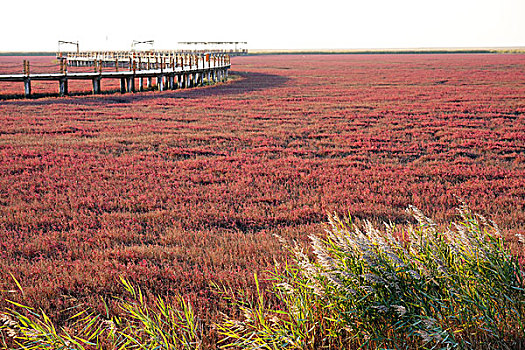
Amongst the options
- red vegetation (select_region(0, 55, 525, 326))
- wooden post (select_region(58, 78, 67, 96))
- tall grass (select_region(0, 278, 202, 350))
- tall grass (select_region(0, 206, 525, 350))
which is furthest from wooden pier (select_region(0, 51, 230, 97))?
tall grass (select_region(0, 206, 525, 350))

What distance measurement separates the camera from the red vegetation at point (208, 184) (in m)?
5.95

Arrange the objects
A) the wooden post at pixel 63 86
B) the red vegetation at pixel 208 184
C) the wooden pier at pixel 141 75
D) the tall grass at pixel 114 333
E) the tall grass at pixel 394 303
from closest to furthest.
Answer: the tall grass at pixel 114 333 → the tall grass at pixel 394 303 → the red vegetation at pixel 208 184 → the wooden pier at pixel 141 75 → the wooden post at pixel 63 86

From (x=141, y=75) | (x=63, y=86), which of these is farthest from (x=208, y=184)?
(x=141, y=75)

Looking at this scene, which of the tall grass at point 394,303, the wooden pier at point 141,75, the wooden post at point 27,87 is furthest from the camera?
the wooden pier at point 141,75

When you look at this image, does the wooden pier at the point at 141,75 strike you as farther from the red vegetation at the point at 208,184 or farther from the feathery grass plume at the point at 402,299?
the feathery grass plume at the point at 402,299

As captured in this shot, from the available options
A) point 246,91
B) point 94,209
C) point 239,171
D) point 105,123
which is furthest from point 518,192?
point 246,91

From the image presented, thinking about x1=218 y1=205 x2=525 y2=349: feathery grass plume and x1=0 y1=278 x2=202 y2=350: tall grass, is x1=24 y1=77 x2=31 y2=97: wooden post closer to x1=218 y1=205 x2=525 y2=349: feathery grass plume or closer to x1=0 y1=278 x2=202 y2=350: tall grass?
x1=0 y1=278 x2=202 y2=350: tall grass

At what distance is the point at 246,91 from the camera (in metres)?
32.7

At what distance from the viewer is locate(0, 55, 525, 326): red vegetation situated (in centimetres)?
595

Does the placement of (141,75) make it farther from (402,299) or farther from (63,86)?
(402,299)

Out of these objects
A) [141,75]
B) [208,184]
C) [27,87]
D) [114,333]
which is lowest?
[208,184]

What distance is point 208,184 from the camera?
1016cm

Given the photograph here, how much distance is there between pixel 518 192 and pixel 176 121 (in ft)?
43.6

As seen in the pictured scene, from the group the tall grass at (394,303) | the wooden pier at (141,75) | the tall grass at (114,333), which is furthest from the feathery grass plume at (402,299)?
the wooden pier at (141,75)
